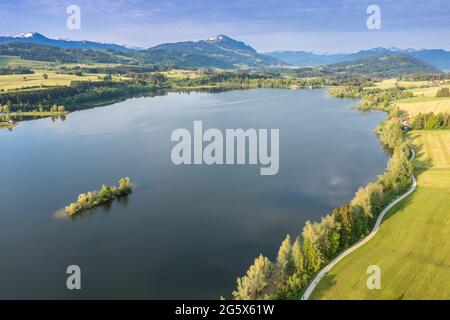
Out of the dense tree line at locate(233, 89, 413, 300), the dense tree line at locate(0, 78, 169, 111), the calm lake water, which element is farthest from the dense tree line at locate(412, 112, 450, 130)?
the dense tree line at locate(0, 78, 169, 111)

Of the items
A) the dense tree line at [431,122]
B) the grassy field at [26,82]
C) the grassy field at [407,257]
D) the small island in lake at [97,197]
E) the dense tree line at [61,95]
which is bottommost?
the grassy field at [407,257]

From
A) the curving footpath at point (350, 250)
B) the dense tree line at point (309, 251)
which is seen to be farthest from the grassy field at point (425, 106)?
the dense tree line at point (309, 251)

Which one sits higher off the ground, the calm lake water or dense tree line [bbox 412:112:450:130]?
dense tree line [bbox 412:112:450:130]

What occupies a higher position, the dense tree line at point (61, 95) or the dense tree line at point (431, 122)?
the dense tree line at point (61, 95)

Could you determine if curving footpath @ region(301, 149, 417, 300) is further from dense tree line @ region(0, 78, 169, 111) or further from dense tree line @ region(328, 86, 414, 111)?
dense tree line @ region(0, 78, 169, 111)

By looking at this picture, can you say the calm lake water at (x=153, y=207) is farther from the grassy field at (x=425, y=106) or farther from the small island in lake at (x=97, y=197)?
the grassy field at (x=425, y=106)

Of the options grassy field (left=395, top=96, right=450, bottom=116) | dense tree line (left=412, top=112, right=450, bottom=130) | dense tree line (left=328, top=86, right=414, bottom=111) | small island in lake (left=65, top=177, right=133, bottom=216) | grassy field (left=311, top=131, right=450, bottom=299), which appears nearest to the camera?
grassy field (left=311, top=131, right=450, bottom=299)

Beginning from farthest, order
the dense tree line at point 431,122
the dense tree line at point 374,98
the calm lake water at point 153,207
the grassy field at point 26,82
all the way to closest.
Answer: the grassy field at point 26,82
the dense tree line at point 374,98
the dense tree line at point 431,122
the calm lake water at point 153,207

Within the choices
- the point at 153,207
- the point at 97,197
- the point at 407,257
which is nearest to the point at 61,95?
the point at 97,197
